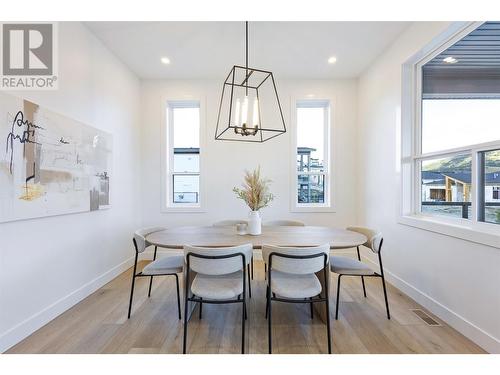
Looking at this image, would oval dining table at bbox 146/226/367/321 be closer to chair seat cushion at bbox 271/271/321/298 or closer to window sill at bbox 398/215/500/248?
chair seat cushion at bbox 271/271/321/298

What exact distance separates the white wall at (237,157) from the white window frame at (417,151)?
1.13m

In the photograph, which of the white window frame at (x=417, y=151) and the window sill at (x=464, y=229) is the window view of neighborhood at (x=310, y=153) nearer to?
the white window frame at (x=417, y=151)

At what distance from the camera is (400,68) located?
9.29ft

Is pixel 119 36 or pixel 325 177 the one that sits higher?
pixel 119 36

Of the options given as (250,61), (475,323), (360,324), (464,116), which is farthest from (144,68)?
(475,323)

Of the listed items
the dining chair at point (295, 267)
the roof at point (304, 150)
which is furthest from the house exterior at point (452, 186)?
the roof at point (304, 150)

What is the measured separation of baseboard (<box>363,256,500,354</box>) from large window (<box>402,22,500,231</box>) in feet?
2.72

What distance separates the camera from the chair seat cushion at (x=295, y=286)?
176 centimetres

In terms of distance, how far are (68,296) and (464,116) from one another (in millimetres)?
4224

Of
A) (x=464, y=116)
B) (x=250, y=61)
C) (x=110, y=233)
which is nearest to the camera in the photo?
(x=464, y=116)

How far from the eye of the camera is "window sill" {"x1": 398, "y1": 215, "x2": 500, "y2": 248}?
177 centimetres

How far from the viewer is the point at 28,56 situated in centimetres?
213

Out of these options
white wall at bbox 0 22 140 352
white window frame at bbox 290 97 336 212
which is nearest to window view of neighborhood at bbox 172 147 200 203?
white wall at bbox 0 22 140 352
